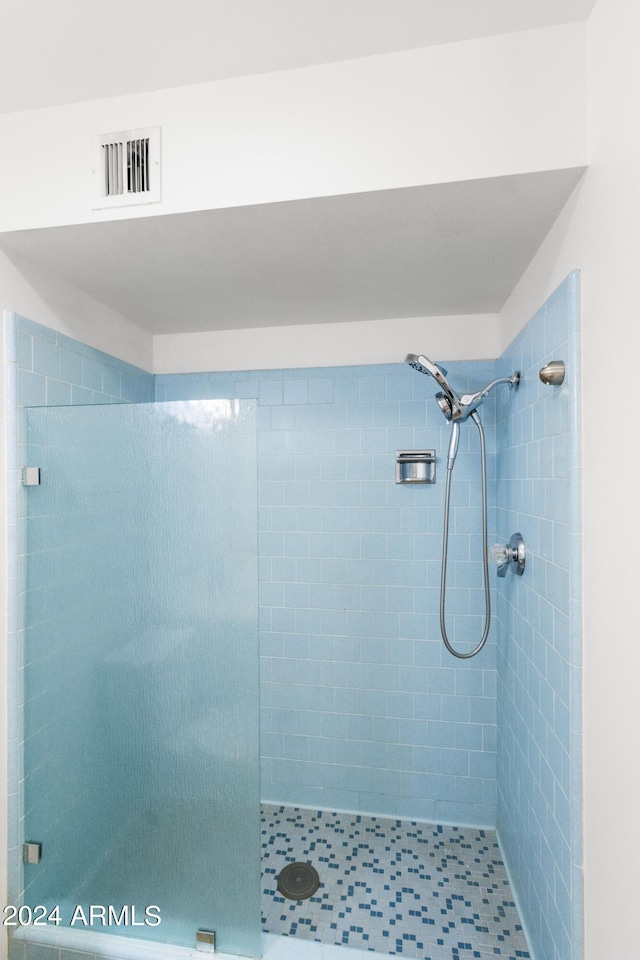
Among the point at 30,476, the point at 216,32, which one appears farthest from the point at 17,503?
the point at 216,32

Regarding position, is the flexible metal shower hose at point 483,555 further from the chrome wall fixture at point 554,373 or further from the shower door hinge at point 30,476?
the shower door hinge at point 30,476

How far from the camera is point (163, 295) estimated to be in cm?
192

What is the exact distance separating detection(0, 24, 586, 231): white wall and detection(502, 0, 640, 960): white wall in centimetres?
11

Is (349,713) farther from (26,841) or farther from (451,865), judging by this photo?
(26,841)

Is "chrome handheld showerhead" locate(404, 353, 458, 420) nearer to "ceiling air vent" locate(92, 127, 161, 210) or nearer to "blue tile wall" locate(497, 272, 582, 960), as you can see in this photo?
"blue tile wall" locate(497, 272, 582, 960)

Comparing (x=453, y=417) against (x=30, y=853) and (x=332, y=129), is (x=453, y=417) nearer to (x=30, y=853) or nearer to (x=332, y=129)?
(x=332, y=129)

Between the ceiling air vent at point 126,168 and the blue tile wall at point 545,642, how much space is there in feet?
3.48

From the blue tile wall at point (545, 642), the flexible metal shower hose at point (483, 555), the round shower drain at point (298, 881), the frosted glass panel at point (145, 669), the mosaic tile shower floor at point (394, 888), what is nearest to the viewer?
the blue tile wall at point (545, 642)

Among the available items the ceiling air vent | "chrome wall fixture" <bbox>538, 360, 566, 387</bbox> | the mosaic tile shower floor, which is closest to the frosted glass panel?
the mosaic tile shower floor

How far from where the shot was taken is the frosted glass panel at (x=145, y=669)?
138 centimetres

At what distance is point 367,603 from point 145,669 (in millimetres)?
1062

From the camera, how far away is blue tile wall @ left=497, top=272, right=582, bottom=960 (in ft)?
3.82

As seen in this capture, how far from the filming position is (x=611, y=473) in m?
0.97

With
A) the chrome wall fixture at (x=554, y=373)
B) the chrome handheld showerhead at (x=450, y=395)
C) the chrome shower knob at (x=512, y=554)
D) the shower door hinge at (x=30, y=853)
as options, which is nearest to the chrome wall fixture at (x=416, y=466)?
the chrome handheld showerhead at (x=450, y=395)
